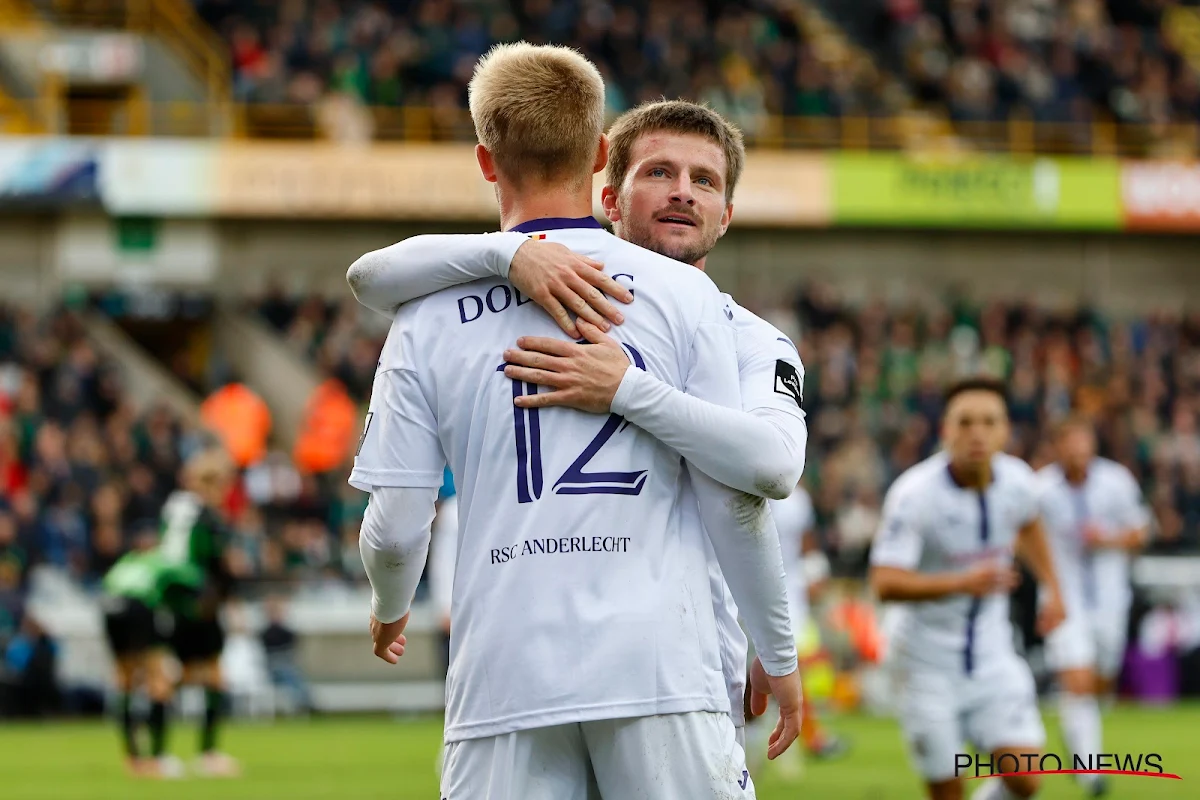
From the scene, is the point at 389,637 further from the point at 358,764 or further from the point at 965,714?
the point at 358,764

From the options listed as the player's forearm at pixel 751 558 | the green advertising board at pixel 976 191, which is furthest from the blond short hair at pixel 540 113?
the green advertising board at pixel 976 191

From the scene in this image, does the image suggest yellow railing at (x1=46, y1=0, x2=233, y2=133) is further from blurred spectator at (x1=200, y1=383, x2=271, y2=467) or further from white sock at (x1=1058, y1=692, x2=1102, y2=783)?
white sock at (x1=1058, y1=692, x2=1102, y2=783)

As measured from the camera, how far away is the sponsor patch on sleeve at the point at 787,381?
4.28 metres

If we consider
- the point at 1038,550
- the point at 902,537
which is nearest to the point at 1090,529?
the point at 1038,550

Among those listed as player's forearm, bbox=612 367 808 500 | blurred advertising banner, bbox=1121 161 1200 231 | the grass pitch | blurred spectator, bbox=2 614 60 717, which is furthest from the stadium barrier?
player's forearm, bbox=612 367 808 500

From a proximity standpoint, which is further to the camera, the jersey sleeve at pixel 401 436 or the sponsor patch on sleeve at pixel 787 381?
the sponsor patch on sleeve at pixel 787 381

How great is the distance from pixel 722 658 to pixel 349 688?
57.5 feet

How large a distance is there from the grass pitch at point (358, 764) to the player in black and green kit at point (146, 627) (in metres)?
0.34

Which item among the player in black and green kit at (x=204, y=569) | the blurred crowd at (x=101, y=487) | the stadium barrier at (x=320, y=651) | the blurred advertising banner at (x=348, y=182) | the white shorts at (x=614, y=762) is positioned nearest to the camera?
the white shorts at (x=614, y=762)

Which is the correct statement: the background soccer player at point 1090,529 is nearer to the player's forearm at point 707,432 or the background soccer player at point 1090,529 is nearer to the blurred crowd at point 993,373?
the blurred crowd at point 993,373

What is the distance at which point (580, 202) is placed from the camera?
13.8 ft

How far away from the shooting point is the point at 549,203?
4.20 m

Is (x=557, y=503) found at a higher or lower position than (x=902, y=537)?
higher

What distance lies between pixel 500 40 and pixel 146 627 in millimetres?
17913
